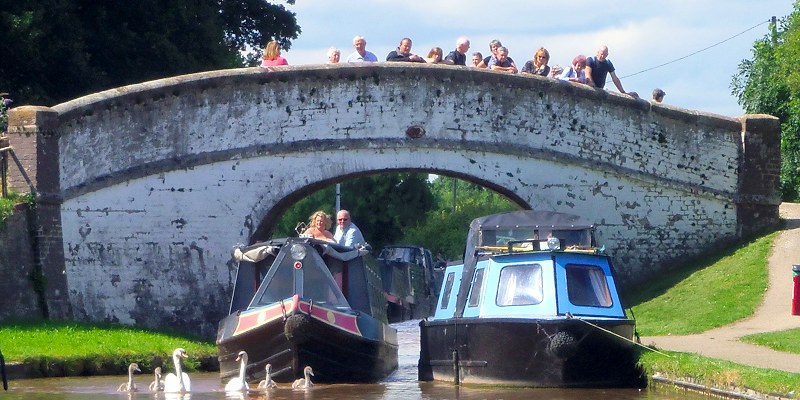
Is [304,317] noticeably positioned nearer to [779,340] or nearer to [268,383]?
[268,383]

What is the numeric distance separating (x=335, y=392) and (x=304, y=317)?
894mm

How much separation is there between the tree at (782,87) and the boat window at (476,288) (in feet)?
52.8

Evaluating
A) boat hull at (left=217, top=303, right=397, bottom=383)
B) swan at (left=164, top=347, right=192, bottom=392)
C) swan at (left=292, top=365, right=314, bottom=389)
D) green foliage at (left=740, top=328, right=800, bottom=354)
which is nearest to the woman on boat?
boat hull at (left=217, top=303, right=397, bottom=383)

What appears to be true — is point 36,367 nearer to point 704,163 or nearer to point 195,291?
point 195,291

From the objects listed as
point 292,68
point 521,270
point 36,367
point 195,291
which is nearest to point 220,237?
point 195,291

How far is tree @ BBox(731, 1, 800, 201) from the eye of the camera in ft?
107

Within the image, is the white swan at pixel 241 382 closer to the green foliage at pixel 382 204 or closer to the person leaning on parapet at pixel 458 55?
the person leaning on parapet at pixel 458 55

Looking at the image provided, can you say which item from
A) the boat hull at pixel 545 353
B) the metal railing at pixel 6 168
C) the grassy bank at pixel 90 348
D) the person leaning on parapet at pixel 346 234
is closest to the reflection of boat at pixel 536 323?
the boat hull at pixel 545 353

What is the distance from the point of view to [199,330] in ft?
76.4

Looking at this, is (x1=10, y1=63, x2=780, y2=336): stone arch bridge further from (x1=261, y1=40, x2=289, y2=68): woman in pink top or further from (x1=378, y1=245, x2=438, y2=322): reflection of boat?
(x1=378, y1=245, x2=438, y2=322): reflection of boat

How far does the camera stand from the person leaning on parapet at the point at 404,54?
24.4 meters

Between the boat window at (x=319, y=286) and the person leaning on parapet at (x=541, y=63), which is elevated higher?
the person leaning on parapet at (x=541, y=63)

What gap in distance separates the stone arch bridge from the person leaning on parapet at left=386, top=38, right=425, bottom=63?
64 cm

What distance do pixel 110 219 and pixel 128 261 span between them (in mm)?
707
